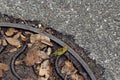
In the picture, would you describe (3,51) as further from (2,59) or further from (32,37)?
(32,37)

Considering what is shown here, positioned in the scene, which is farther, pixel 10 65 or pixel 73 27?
pixel 73 27

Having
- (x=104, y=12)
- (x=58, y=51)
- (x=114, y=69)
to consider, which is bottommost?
(x=114, y=69)

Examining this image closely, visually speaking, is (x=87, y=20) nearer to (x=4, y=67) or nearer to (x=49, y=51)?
(x=49, y=51)

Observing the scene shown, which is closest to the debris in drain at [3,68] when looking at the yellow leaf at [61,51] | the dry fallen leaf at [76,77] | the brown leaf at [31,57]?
the brown leaf at [31,57]

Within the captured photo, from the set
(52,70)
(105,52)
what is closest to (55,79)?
(52,70)

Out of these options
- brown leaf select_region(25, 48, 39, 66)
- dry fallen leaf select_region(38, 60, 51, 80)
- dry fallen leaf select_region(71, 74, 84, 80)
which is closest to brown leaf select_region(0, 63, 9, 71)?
brown leaf select_region(25, 48, 39, 66)

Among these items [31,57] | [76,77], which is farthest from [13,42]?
[76,77]

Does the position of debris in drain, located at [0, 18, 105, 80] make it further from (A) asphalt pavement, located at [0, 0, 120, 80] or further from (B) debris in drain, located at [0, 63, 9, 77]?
(A) asphalt pavement, located at [0, 0, 120, 80]

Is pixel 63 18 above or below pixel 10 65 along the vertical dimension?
above
